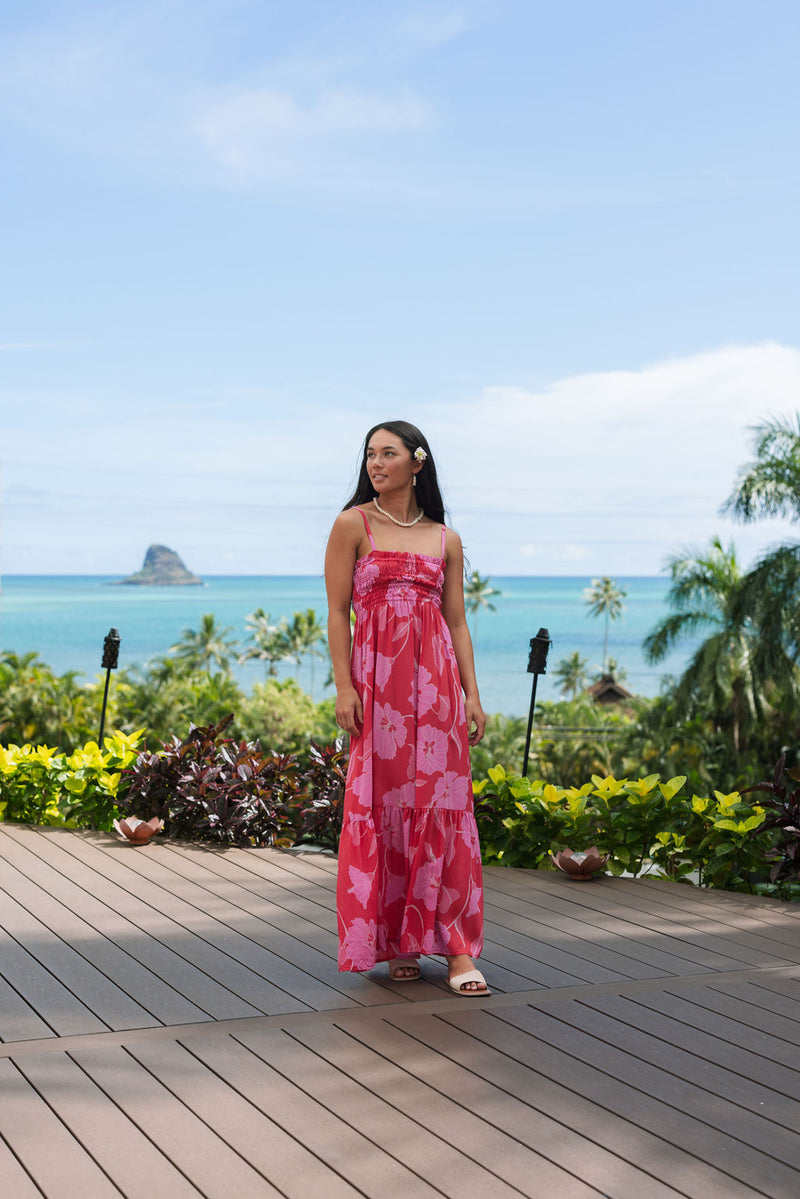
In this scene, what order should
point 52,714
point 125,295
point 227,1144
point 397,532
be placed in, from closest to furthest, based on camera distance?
point 227,1144 → point 397,532 → point 52,714 → point 125,295

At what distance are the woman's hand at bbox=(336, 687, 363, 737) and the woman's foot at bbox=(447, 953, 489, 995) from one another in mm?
661

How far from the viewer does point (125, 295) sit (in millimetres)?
86125

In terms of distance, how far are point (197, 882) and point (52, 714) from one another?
23445 mm

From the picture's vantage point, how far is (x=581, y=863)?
444 centimetres

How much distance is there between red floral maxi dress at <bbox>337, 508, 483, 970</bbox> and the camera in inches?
124

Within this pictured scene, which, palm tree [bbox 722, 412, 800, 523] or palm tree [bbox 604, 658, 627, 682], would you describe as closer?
palm tree [bbox 722, 412, 800, 523]

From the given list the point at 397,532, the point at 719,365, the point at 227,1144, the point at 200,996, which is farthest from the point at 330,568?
the point at 719,365

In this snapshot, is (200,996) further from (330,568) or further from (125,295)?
(125,295)

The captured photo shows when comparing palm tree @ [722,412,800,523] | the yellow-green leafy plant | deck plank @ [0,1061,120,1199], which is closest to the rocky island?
palm tree @ [722,412,800,523]

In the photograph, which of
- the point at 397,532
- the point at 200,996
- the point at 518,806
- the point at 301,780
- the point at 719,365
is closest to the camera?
the point at 200,996

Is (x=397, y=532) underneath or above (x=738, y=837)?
above

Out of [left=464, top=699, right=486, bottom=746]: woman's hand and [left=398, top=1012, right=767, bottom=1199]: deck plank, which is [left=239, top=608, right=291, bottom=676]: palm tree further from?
[left=398, top=1012, right=767, bottom=1199]: deck plank

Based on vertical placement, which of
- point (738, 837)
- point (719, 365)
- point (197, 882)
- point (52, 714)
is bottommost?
point (52, 714)

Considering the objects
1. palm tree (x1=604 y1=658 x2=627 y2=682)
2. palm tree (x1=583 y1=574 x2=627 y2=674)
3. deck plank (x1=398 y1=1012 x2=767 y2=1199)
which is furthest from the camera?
palm tree (x1=583 y1=574 x2=627 y2=674)
